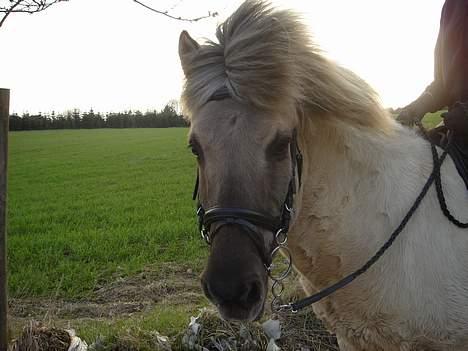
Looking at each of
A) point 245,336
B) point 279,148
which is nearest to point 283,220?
point 279,148

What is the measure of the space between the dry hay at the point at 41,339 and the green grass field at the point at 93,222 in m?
3.27

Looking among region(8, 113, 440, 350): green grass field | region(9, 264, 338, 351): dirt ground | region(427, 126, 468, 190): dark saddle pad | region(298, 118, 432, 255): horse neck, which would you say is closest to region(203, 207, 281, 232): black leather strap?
region(298, 118, 432, 255): horse neck

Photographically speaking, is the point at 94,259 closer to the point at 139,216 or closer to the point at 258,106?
the point at 139,216

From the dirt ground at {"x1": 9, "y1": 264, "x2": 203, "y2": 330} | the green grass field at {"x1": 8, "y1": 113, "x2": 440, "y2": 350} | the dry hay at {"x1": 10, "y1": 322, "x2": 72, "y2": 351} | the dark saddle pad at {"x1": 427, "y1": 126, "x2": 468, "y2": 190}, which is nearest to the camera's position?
the dark saddle pad at {"x1": 427, "y1": 126, "x2": 468, "y2": 190}

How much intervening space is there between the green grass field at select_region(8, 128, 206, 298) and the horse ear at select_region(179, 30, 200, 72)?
574 cm

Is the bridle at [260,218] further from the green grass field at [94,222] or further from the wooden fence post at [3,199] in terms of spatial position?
the green grass field at [94,222]

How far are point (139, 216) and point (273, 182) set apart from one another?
37.0 feet

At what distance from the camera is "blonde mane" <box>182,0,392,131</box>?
2201mm

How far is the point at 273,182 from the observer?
83.6 inches

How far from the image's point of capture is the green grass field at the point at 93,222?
8328mm

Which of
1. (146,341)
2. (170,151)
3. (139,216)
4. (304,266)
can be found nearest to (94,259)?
(139,216)

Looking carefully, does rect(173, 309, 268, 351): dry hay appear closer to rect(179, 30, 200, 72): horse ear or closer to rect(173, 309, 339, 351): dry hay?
rect(173, 309, 339, 351): dry hay

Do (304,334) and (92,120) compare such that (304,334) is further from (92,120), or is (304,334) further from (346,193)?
(92,120)

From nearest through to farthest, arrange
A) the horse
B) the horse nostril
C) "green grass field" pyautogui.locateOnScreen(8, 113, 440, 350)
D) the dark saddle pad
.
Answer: the horse nostril → the horse → the dark saddle pad → "green grass field" pyautogui.locateOnScreen(8, 113, 440, 350)
